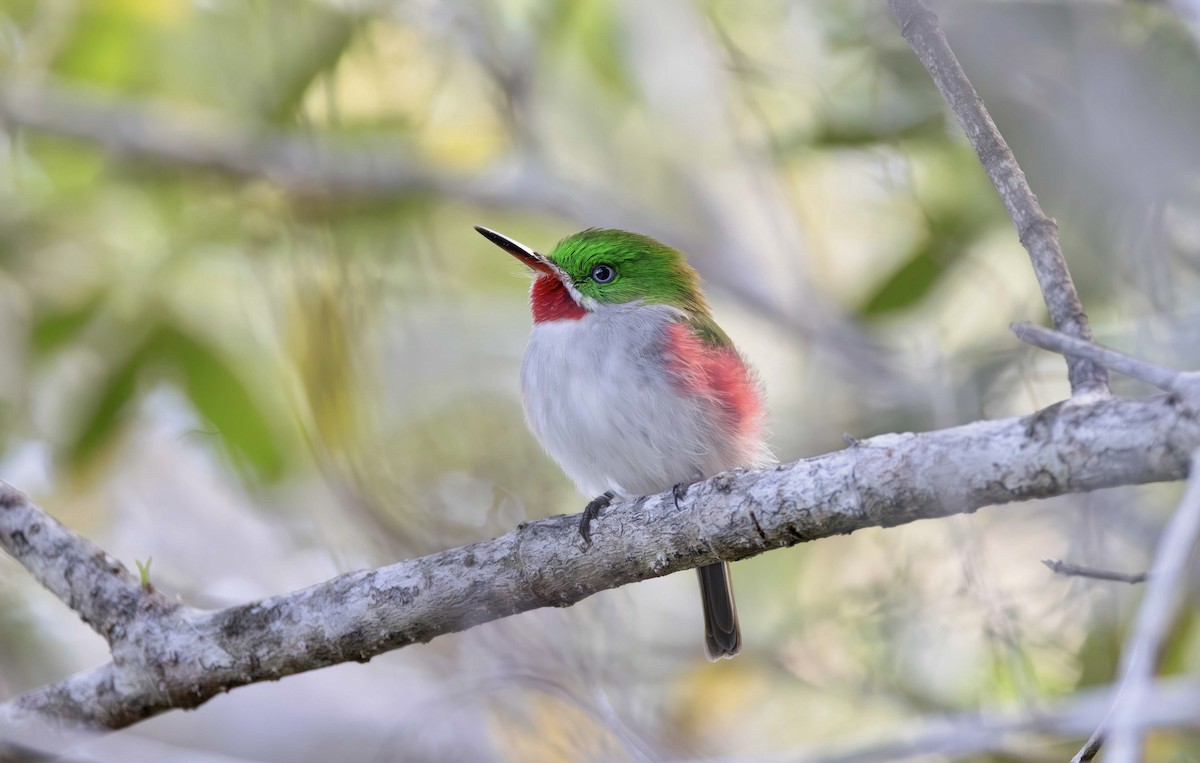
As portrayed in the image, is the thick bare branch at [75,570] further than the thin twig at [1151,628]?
Yes

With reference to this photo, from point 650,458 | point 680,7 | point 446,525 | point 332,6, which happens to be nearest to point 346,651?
point 650,458

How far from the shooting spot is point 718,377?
351cm

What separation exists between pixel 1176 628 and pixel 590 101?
4.17m

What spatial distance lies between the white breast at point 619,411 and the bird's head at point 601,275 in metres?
0.14

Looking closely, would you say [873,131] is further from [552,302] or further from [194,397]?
[194,397]

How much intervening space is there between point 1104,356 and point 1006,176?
541 mm

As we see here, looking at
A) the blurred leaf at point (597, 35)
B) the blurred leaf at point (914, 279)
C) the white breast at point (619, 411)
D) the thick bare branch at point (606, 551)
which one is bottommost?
the thick bare branch at point (606, 551)

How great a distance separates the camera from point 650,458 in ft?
11.0

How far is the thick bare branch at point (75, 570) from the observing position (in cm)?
285

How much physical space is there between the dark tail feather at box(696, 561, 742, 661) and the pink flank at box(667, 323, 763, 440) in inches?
17.7

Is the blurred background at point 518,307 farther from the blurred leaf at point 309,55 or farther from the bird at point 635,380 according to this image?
the bird at point 635,380

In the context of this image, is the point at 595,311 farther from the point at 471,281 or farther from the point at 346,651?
the point at 471,281

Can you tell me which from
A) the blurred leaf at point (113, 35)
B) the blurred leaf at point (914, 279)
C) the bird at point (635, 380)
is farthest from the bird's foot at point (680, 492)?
the blurred leaf at point (113, 35)

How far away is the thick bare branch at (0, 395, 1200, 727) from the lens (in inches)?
74.9
